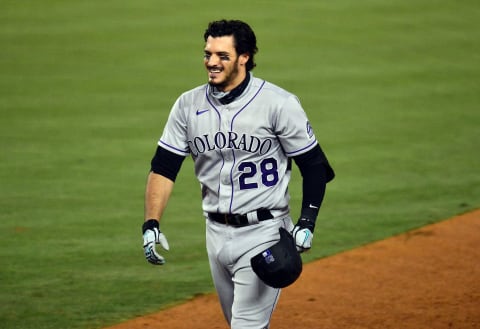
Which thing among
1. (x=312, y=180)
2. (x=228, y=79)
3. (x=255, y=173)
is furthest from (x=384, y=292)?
(x=228, y=79)

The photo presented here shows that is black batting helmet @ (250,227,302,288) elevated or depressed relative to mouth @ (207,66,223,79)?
depressed

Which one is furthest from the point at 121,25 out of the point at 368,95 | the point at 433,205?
the point at 433,205

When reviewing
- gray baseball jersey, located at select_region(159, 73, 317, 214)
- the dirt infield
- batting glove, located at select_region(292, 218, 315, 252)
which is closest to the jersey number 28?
gray baseball jersey, located at select_region(159, 73, 317, 214)

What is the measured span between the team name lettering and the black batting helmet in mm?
428

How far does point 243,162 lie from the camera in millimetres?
4535

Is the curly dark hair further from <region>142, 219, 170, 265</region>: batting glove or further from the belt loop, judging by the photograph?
<region>142, 219, 170, 265</region>: batting glove

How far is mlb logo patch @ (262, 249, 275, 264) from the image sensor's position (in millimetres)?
4391

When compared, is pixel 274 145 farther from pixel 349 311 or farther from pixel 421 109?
pixel 421 109

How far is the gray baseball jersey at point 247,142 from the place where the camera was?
14.7ft

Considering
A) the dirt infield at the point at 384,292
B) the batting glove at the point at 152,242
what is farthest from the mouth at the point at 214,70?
the dirt infield at the point at 384,292

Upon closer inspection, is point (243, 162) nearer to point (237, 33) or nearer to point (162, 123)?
point (237, 33)

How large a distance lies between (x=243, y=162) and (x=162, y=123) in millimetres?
8029

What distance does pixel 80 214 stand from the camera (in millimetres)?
9164

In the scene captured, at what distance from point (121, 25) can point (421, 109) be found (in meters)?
6.58
